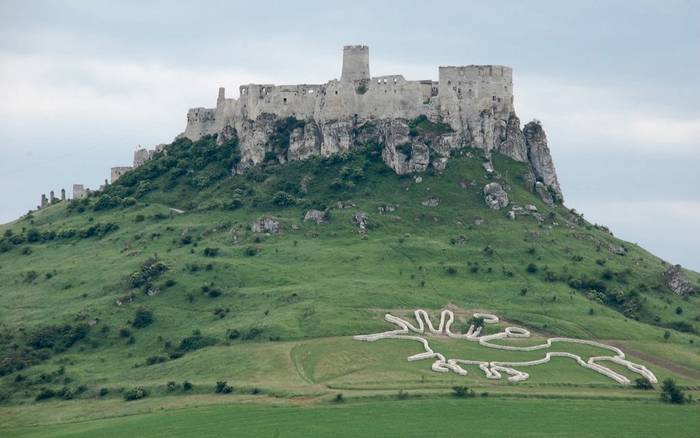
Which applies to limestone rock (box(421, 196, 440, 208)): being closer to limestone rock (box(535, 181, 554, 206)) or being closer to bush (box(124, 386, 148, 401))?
limestone rock (box(535, 181, 554, 206))

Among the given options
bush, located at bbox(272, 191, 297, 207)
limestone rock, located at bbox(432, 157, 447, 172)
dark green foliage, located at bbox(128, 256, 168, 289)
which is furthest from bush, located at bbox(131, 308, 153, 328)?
limestone rock, located at bbox(432, 157, 447, 172)

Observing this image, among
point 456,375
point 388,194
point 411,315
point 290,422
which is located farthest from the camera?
point 388,194

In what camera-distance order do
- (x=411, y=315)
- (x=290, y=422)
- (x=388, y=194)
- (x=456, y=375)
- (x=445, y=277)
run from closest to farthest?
(x=290, y=422) → (x=456, y=375) → (x=411, y=315) → (x=445, y=277) → (x=388, y=194)

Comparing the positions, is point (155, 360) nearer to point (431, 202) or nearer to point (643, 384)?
point (431, 202)

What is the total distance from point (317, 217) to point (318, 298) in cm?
2517

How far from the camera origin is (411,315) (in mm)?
163375

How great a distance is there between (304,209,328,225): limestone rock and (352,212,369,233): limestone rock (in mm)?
3745

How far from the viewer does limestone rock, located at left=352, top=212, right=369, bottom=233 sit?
18775 cm

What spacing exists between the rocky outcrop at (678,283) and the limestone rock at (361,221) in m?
37.0

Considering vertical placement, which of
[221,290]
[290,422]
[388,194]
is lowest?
[290,422]

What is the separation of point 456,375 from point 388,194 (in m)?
49.7

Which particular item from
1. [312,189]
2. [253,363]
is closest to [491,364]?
[253,363]

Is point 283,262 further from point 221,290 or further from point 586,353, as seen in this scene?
point 586,353

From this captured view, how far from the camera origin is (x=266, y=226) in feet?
620
